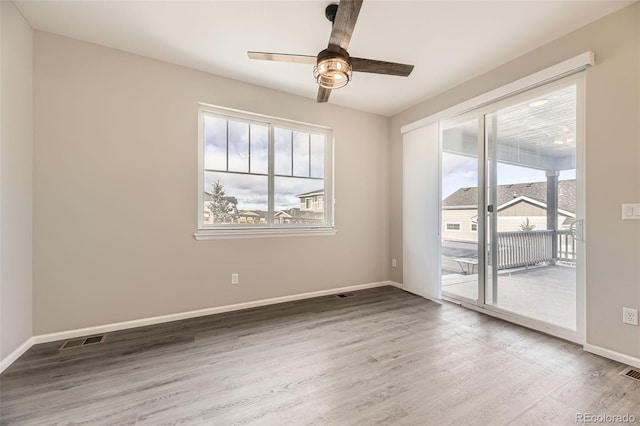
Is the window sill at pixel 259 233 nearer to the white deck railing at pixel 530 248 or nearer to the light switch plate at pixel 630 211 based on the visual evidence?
the white deck railing at pixel 530 248

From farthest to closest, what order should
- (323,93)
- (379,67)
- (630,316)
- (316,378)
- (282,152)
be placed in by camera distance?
1. (282,152)
2. (323,93)
3. (379,67)
4. (630,316)
5. (316,378)

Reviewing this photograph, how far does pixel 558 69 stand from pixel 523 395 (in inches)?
104

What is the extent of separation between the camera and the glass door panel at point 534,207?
2518 mm

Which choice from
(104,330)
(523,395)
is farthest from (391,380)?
(104,330)

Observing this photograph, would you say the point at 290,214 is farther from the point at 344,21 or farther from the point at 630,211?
the point at 630,211

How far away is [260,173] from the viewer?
3521 mm

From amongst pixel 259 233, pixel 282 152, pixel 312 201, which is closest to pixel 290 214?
pixel 312 201

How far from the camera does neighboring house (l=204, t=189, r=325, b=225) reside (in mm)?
3330

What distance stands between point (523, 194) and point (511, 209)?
0.19 m

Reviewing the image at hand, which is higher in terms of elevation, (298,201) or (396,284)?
(298,201)

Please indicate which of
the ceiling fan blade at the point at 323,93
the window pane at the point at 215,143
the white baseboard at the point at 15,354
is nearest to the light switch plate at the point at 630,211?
the ceiling fan blade at the point at 323,93

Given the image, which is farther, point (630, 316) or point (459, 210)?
point (459, 210)

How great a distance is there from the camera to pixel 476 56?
2777 millimetres
